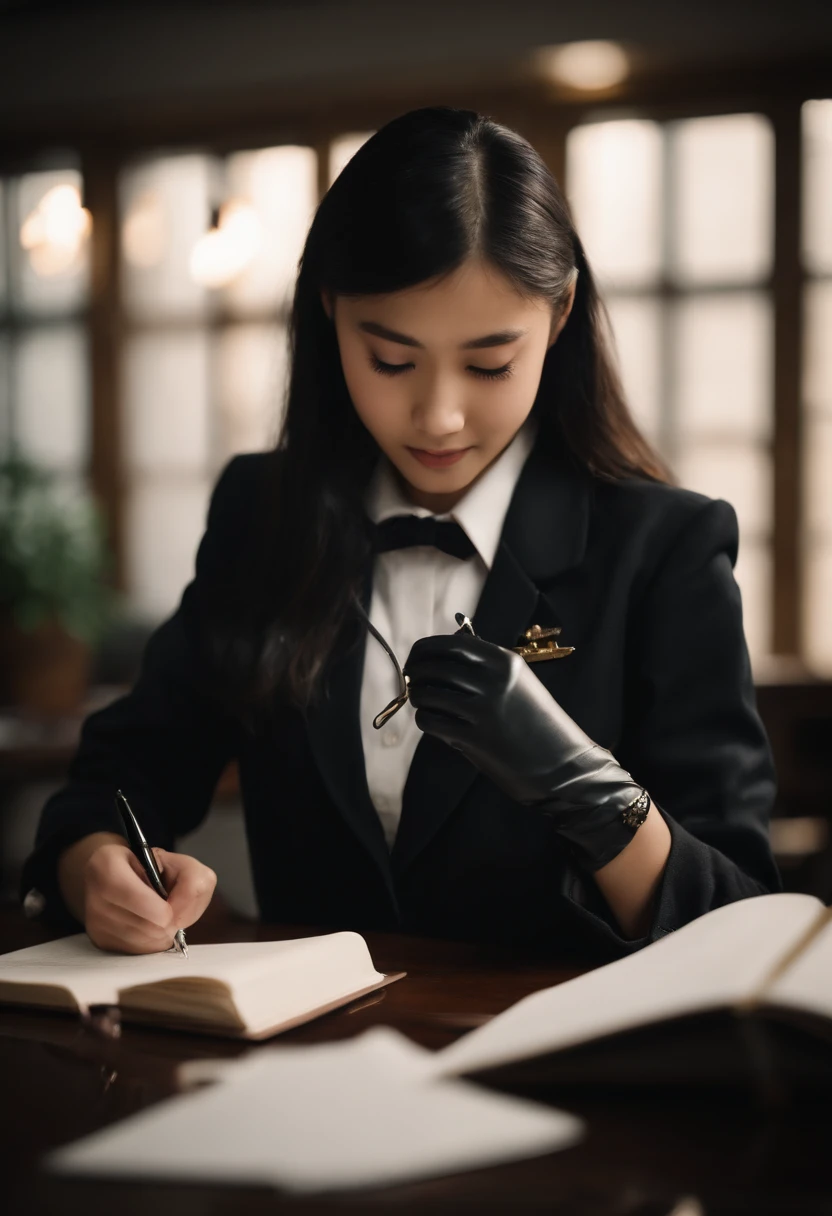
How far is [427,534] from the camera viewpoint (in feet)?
4.32

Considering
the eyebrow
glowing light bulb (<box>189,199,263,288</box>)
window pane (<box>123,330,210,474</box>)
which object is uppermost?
glowing light bulb (<box>189,199,263,288</box>)

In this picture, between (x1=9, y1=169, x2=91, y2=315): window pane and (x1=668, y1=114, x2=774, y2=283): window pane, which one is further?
(x1=9, y1=169, x2=91, y2=315): window pane

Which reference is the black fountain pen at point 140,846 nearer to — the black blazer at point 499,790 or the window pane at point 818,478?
the black blazer at point 499,790

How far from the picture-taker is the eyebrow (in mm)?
1095

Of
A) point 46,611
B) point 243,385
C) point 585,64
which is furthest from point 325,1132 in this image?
point 243,385

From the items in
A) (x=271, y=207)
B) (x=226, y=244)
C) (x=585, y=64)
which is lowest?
(x=226, y=244)

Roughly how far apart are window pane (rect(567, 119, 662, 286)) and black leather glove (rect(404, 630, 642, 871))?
4180mm

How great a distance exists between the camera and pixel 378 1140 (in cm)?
57

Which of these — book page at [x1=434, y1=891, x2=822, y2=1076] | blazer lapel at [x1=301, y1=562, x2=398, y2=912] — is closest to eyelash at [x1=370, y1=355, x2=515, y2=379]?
blazer lapel at [x1=301, y1=562, x2=398, y2=912]

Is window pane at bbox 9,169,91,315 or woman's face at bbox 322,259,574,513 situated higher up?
window pane at bbox 9,169,91,315

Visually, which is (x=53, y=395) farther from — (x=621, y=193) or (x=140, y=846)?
(x=140, y=846)

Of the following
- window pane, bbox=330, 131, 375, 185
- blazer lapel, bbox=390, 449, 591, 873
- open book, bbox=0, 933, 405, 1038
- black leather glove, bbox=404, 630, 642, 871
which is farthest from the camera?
→ window pane, bbox=330, 131, 375, 185

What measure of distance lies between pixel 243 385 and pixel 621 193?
1.83 metres

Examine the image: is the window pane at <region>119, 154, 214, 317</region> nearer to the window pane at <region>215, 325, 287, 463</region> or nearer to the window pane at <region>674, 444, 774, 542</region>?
the window pane at <region>215, 325, 287, 463</region>
